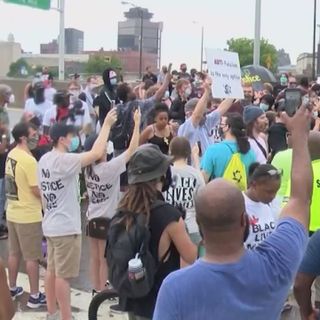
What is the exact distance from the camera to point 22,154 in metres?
5.84

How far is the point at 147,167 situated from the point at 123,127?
17.8 feet

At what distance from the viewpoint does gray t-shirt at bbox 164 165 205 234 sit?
5.33 metres

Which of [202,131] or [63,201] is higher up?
[202,131]

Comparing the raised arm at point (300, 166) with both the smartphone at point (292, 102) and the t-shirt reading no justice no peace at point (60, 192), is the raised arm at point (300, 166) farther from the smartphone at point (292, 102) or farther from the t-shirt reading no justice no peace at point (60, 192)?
the t-shirt reading no justice no peace at point (60, 192)

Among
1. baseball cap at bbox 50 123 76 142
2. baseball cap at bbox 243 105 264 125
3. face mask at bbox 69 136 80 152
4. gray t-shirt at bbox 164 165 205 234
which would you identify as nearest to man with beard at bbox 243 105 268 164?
baseball cap at bbox 243 105 264 125

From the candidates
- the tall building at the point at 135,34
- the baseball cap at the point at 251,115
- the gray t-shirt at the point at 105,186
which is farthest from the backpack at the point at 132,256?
the tall building at the point at 135,34

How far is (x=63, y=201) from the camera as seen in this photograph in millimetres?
5250

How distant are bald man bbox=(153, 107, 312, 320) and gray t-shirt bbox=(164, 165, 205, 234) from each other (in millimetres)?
2911

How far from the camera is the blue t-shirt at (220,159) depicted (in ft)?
20.6

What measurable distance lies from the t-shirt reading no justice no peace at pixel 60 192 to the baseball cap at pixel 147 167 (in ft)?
4.89

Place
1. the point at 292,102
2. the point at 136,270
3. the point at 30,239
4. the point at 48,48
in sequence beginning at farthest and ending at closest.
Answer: the point at 48,48
the point at 30,239
the point at 136,270
the point at 292,102

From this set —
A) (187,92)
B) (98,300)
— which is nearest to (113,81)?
(187,92)

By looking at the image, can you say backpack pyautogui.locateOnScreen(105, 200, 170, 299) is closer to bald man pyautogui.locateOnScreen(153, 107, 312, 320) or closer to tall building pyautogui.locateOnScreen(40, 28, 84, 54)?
bald man pyautogui.locateOnScreen(153, 107, 312, 320)

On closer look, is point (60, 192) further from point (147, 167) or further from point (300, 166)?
point (300, 166)
